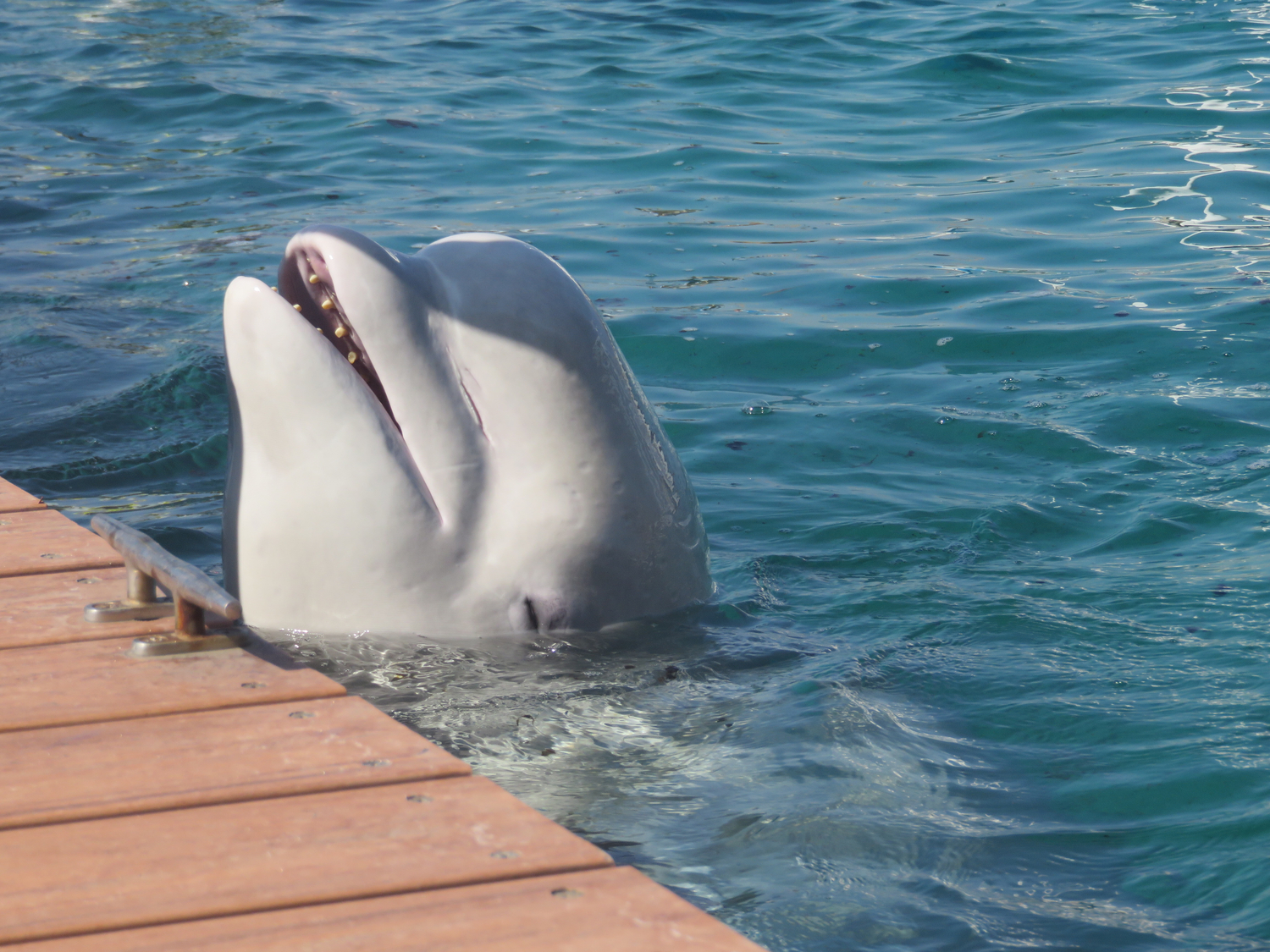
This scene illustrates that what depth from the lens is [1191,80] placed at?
13297 millimetres

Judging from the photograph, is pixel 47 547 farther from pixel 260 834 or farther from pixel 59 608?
pixel 260 834

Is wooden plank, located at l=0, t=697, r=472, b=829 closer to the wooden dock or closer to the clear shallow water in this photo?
the wooden dock

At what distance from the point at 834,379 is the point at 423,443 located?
13.8 ft

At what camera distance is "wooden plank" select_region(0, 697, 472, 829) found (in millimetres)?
2295

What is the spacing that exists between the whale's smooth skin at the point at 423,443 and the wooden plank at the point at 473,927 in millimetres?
1511

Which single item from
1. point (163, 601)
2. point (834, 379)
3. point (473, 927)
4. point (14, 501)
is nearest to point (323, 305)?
point (163, 601)

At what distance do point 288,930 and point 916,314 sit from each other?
6707 mm

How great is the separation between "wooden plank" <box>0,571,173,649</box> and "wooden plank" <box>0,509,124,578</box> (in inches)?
1.9

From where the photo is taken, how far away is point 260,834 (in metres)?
2.18

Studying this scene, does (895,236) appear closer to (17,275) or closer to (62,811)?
(17,275)

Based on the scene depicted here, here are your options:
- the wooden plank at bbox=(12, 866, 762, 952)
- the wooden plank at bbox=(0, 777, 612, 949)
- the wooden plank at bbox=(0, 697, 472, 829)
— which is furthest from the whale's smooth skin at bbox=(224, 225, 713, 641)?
the wooden plank at bbox=(12, 866, 762, 952)

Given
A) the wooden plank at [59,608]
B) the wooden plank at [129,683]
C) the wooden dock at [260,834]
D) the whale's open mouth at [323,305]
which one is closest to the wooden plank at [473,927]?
the wooden dock at [260,834]

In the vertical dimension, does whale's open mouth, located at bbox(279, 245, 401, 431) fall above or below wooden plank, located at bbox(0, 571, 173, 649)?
above

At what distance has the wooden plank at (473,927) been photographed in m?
1.84
